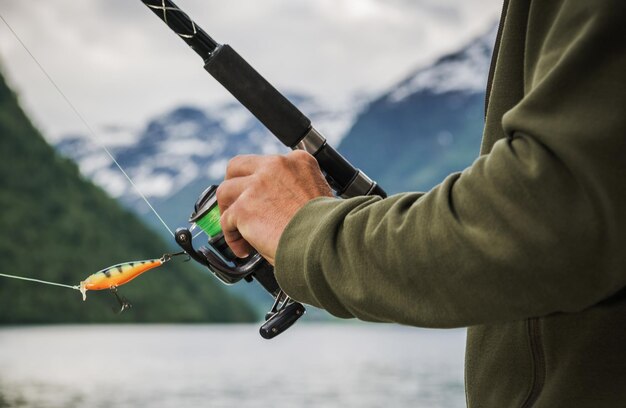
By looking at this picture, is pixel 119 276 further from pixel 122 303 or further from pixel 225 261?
pixel 225 261

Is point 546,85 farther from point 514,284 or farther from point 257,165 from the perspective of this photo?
point 257,165

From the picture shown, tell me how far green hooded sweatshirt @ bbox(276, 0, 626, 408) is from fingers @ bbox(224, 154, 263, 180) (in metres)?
0.14

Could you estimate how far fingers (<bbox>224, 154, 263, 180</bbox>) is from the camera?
152cm

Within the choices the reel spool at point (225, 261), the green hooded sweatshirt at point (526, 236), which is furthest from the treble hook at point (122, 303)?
the green hooded sweatshirt at point (526, 236)

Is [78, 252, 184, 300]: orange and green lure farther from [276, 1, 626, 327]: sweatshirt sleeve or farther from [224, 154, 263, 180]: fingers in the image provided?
[276, 1, 626, 327]: sweatshirt sleeve

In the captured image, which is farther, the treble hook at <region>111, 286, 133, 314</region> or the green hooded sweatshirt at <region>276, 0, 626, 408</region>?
the treble hook at <region>111, 286, 133, 314</region>

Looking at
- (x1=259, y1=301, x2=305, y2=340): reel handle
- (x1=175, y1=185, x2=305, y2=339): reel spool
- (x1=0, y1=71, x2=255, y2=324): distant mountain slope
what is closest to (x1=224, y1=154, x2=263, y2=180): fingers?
(x1=175, y1=185, x2=305, y2=339): reel spool

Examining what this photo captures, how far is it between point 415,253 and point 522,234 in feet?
0.52

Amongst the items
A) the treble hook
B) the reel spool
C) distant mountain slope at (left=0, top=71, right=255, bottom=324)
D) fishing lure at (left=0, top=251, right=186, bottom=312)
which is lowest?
distant mountain slope at (left=0, top=71, right=255, bottom=324)

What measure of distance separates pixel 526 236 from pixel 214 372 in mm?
57994

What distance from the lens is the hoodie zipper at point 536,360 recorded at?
134 cm

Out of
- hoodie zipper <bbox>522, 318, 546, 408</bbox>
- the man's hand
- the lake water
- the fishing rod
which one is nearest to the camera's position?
hoodie zipper <bbox>522, 318, 546, 408</bbox>

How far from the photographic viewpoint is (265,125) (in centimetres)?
203

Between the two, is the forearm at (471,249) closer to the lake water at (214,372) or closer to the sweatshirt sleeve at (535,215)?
the sweatshirt sleeve at (535,215)
